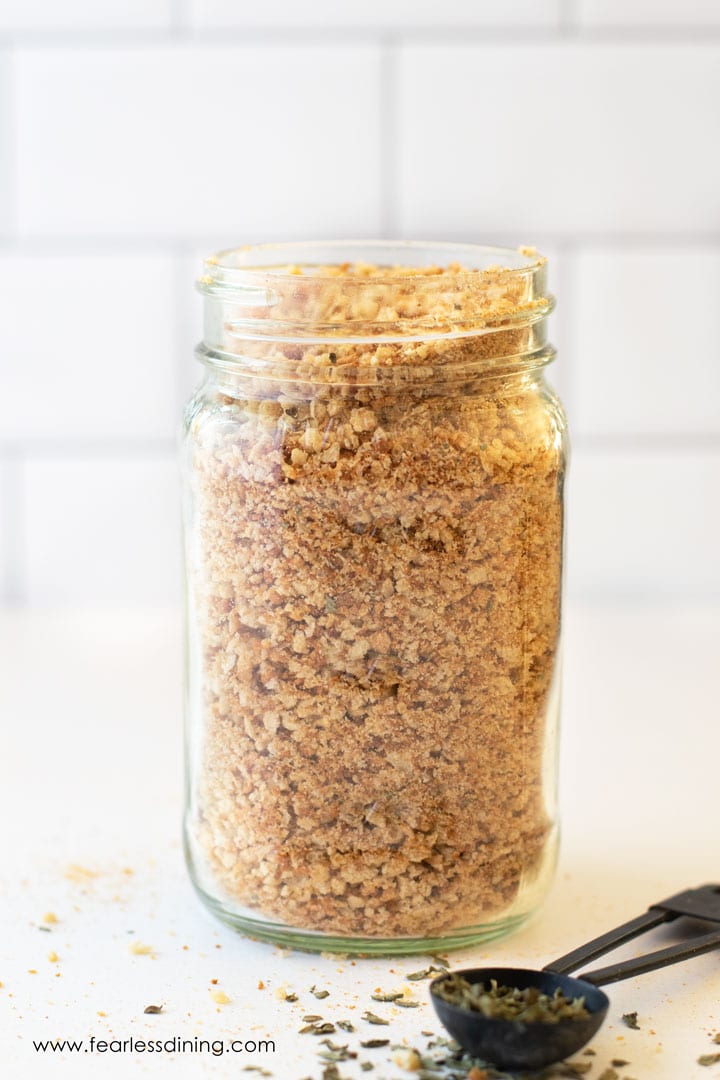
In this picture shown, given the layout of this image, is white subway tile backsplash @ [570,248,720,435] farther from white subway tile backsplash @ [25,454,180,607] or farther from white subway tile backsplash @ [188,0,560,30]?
white subway tile backsplash @ [25,454,180,607]

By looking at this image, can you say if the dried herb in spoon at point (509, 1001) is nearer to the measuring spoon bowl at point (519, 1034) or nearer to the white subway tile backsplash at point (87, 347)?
the measuring spoon bowl at point (519, 1034)

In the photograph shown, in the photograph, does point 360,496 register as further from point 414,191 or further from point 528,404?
point 414,191

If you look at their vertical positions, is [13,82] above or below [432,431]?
above

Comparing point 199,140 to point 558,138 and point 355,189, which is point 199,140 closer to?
point 355,189

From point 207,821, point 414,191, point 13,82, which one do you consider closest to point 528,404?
point 207,821

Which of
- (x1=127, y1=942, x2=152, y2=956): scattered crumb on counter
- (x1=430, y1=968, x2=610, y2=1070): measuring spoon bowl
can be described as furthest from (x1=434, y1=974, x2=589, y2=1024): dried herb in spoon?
(x1=127, y1=942, x2=152, y2=956): scattered crumb on counter

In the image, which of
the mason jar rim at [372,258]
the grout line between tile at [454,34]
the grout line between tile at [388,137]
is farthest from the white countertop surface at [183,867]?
the grout line between tile at [454,34]

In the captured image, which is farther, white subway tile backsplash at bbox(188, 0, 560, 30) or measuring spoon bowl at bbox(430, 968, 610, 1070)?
white subway tile backsplash at bbox(188, 0, 560, 30)
